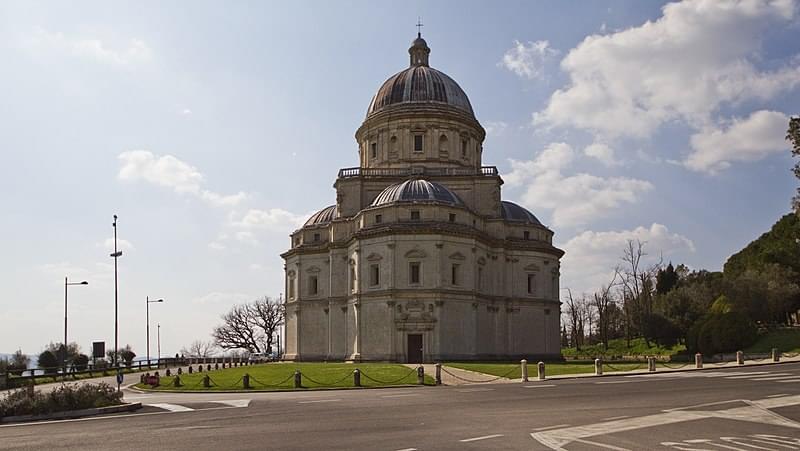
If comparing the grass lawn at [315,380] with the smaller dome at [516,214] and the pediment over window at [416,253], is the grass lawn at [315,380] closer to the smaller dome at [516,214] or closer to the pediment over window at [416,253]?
the pediment over window at [416,253]

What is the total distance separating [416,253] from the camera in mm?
62719

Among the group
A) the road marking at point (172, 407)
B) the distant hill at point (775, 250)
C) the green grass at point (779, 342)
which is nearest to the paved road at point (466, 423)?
the road marking at point (172, 407)

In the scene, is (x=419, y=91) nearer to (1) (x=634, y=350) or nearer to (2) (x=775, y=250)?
(1) (x=634, y=350)

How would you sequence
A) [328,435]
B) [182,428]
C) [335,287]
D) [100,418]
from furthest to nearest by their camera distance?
[335,287], [100,418], [182,428], [328,435]

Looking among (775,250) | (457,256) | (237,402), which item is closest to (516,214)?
(457,256)

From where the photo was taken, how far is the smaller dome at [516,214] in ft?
247

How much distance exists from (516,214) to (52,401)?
55.8 meters

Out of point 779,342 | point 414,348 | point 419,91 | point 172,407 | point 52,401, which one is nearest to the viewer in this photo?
point 52,401

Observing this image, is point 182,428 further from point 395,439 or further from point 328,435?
point 395,439

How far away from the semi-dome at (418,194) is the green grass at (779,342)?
27.7 meters

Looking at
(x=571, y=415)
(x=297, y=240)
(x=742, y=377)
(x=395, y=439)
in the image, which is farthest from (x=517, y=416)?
(x=297, y=240)

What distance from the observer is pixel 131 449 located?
16406mm

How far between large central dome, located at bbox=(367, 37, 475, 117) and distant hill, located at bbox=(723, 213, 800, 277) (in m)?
37.0

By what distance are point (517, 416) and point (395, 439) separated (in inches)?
212
